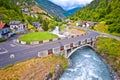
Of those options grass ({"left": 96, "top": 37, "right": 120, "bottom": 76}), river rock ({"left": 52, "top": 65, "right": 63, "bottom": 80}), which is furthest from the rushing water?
grass ({"left": 96, "top": 37, "right": 120, "bottom": 76})

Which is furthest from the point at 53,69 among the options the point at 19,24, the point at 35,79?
the point at 19,24

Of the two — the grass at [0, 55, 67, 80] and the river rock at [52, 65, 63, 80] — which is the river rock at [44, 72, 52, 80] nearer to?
the grass at [0, 55, 67, 80]

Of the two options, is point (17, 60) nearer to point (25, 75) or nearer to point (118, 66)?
point (25, 75)

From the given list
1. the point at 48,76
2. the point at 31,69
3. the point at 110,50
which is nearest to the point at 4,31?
the point at 31,69

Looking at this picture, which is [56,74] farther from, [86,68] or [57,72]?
[86,68]

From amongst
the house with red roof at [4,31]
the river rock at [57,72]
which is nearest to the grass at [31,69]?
the river rock at [57,72]
